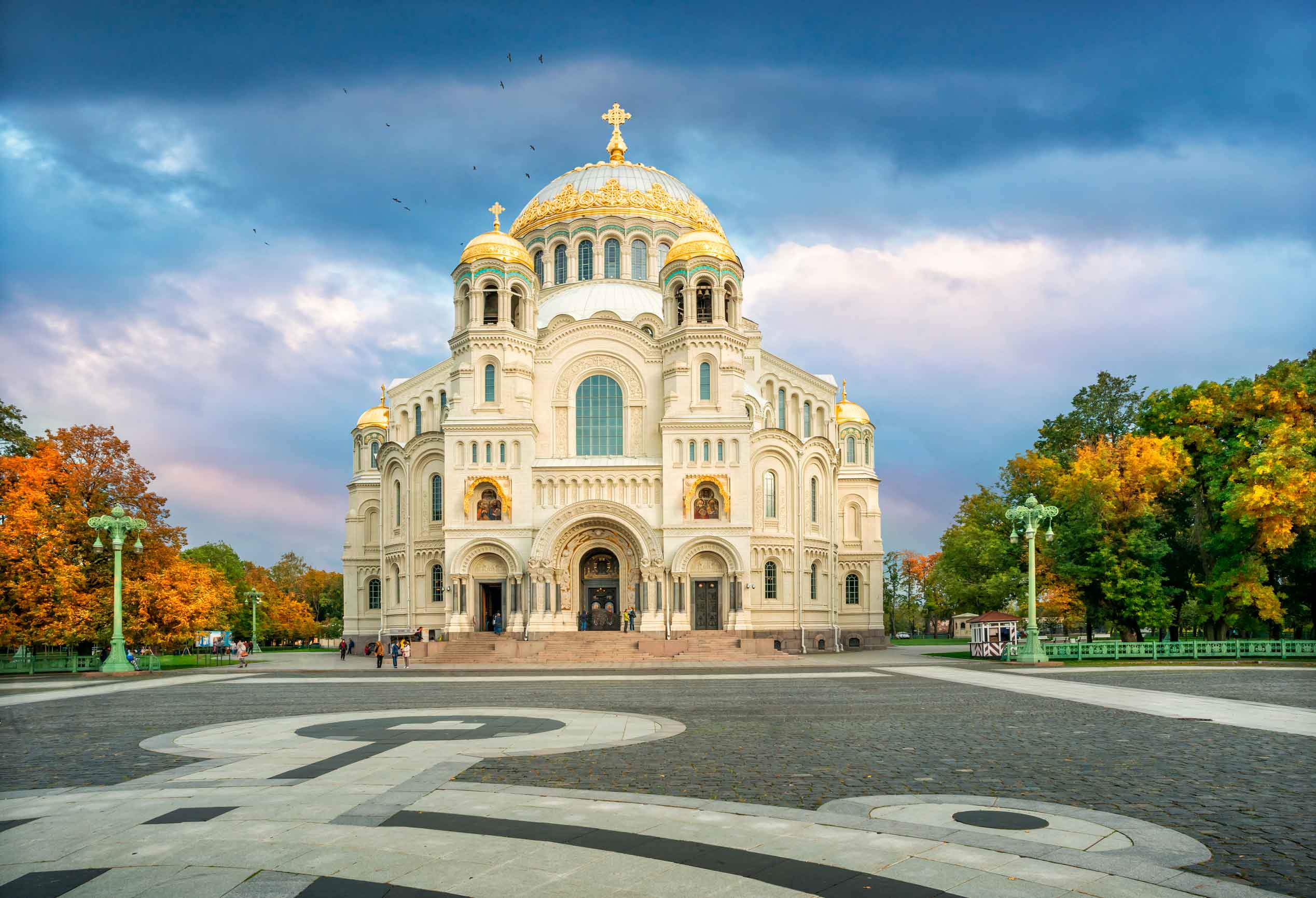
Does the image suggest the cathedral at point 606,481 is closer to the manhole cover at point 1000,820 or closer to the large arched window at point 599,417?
the large arched window at point 599,417

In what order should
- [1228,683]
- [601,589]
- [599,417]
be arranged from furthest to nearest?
1. [599,417]
2. [601,589]
3. [1228,683]

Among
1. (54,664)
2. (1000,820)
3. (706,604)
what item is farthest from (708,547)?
(1000,820)

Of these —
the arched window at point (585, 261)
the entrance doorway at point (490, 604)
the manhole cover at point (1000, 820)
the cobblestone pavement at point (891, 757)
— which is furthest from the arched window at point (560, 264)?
the manhole cover at point (1000, 820)

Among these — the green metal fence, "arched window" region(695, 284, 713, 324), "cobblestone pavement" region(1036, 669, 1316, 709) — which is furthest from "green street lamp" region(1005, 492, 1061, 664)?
the green metal fence

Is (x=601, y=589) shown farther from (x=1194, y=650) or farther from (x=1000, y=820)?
(x=1000, y=820)

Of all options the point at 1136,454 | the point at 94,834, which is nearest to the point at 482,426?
the point at 1136,454

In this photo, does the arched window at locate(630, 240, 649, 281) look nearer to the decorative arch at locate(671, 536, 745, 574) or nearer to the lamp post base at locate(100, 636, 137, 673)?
the decorative arch at locate(671, 536, 745, 574)

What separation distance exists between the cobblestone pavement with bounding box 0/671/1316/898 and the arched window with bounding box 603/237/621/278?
148ft

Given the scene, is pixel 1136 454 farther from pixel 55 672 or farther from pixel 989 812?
pixel 55 672

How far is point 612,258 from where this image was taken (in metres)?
65.5

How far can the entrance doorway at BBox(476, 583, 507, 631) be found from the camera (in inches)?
2055

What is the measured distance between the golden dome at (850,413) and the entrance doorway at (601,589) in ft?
72.6

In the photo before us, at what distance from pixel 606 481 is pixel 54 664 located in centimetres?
2601

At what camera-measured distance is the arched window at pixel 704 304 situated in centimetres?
5375
